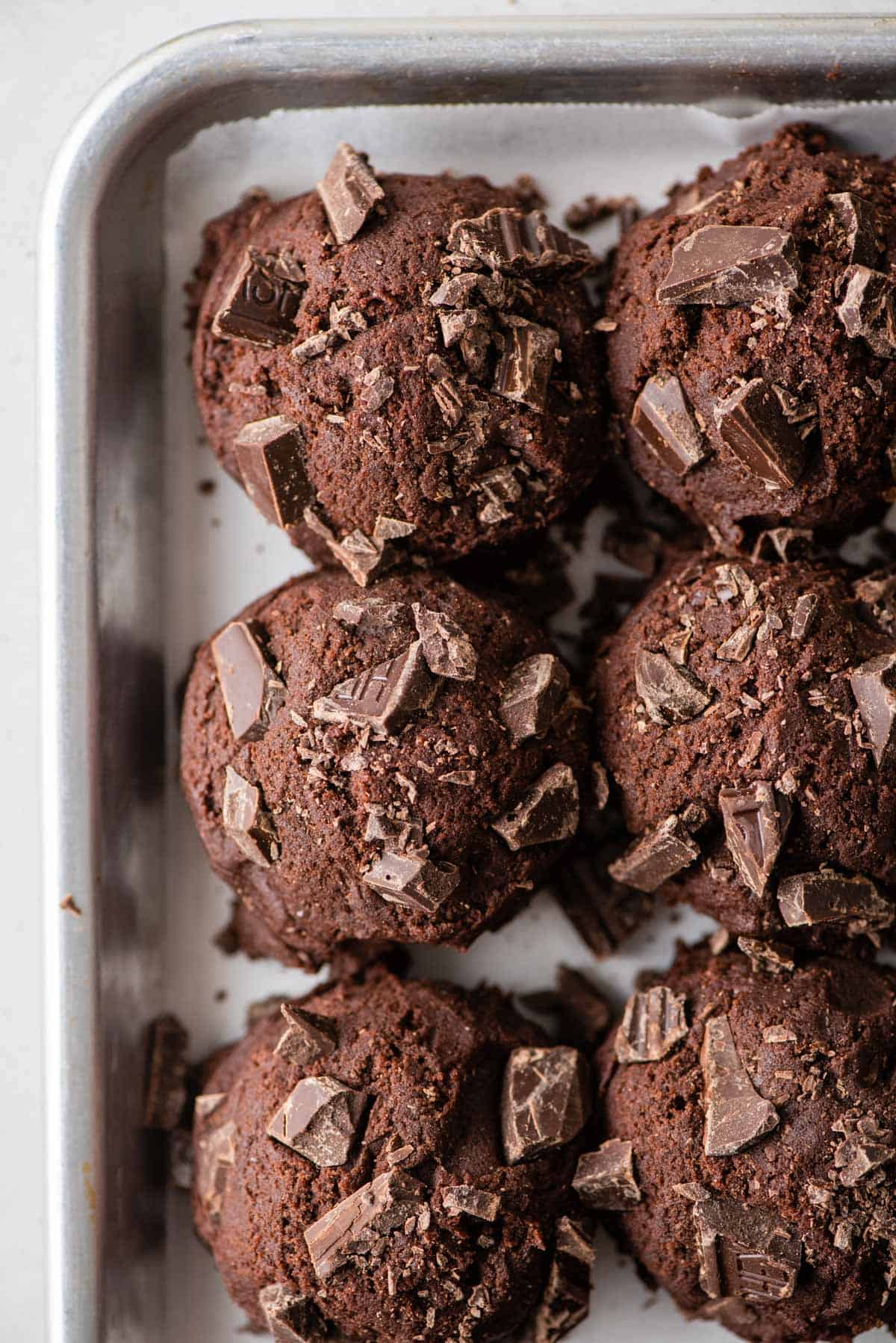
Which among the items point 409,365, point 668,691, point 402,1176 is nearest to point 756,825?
point 668,691

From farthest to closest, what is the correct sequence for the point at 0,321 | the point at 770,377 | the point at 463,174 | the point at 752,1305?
the point at 0,321, the point at 463,174, the point at 752,1305, the point at 770,377

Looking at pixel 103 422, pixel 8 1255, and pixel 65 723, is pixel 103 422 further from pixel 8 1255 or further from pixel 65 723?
pixel 8 1255

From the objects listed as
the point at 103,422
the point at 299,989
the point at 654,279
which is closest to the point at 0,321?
the point at 103,422

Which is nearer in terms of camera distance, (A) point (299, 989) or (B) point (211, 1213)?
(B) point (211, 1213)

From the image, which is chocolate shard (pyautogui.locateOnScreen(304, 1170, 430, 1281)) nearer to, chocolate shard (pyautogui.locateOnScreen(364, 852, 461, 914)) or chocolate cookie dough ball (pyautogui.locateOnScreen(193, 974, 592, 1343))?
chocolate cookie dough ball (pyautogui.locateOnScreen(193, 974, 592, 1343))

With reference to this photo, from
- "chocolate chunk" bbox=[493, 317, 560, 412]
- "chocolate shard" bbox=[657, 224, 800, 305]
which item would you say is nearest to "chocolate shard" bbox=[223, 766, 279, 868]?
"chocolate chunk" bbox=[493, 317, 560, 412]
